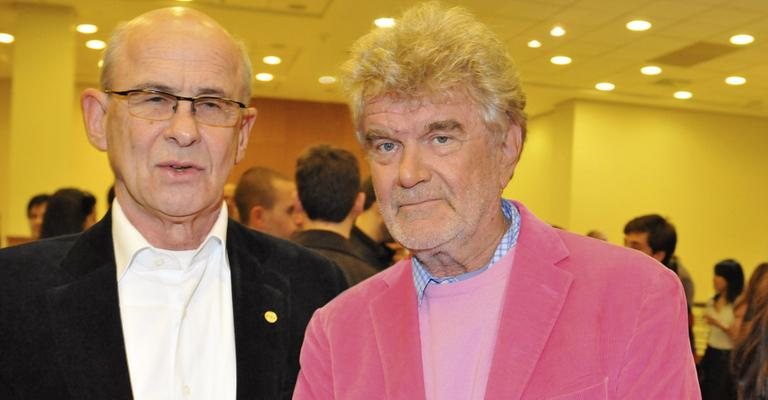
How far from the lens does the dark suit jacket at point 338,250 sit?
3.42m

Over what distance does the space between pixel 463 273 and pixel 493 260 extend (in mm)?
68

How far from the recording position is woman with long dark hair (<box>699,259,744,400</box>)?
6.00 meters

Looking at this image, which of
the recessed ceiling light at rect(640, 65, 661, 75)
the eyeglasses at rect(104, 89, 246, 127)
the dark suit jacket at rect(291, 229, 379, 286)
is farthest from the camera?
the recessed ceiling light at rect(640, 65, 661, 75)

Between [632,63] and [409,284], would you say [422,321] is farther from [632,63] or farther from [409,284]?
[632,63]

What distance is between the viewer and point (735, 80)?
10766 mm

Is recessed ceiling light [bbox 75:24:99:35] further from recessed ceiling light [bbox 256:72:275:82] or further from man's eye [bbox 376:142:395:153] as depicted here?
man's eye [bbox 376:142:395:153]

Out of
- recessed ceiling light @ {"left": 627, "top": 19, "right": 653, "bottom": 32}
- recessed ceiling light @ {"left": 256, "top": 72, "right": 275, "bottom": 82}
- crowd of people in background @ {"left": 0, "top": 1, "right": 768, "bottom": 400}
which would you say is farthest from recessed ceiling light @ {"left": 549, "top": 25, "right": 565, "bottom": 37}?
recessed ceiling light @ {"left": 256, "top": 72, "right": 275, "bottom": 82}

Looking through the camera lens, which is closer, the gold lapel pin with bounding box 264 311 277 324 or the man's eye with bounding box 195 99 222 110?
the man's eye with bounding box 195 99 222 110

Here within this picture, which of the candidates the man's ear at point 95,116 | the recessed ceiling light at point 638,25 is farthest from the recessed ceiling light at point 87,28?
the man's ear at point 95,116

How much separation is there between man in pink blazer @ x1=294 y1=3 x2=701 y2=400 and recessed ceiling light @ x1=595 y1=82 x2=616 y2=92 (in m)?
10.1

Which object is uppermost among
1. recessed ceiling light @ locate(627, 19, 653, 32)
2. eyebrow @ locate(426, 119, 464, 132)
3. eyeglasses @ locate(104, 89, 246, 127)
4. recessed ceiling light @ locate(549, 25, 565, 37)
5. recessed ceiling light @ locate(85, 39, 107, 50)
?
recessed ceiling light @ locate(627, 19, 653, 32)

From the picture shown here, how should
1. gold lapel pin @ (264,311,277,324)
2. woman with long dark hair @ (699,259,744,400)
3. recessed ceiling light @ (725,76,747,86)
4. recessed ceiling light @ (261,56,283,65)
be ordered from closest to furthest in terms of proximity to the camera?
gold lapel pin @ (264,311,277,324) → woman with long dark hair @ (699,259,744,400) → recessed ceiling light @ (261,56,283,65) → recessed ceiling light @ (725,76,747,86)

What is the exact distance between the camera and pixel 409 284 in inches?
71.1

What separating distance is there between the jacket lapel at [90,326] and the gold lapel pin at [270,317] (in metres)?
0.32
